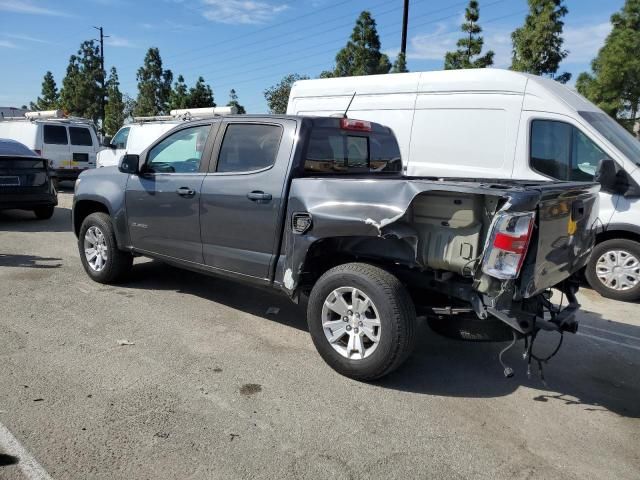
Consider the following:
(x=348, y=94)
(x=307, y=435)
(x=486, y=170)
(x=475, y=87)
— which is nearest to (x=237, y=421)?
(x=307, y=435)

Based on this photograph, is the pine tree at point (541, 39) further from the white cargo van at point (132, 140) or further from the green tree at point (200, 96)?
the green tree at point (200, 96)

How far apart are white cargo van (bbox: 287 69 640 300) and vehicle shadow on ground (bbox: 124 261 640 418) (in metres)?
1.22

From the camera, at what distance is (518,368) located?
14.3ft

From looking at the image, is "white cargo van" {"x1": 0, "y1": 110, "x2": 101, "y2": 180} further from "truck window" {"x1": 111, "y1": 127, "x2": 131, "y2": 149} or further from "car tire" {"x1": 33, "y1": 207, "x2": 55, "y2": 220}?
"car tire" {"x1": 33, "y1": 207, "x2": 55, "y2": 220}

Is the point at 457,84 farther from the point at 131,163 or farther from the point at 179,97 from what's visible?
the point at 179,97

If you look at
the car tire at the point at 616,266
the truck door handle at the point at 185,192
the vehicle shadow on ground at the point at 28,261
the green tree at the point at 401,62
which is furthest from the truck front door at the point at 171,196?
the green tree at the point at 401,62

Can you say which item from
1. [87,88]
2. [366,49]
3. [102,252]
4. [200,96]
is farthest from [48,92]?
[102,252]

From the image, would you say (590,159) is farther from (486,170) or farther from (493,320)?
(493,320)

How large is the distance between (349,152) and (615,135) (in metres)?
3.77

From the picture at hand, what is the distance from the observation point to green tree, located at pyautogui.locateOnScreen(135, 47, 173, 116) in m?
35.2

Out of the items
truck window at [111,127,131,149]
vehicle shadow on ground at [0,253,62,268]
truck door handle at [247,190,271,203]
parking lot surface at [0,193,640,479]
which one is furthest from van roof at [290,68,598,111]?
truck window at [111,127,131,149]

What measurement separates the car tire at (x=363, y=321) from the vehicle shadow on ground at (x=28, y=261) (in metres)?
4.43

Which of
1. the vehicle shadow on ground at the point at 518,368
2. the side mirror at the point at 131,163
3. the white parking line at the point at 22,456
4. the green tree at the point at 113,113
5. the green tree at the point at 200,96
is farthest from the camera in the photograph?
the green tree at the point at 113,113

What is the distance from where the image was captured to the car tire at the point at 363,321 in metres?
3.65
